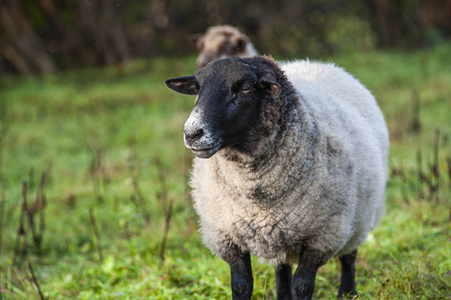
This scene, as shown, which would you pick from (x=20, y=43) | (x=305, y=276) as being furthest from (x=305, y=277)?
(x=20, y=43)

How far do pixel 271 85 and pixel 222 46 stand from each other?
405cm

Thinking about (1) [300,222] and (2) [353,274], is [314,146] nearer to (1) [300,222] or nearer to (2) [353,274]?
(1) [300,222]

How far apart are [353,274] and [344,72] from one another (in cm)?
158

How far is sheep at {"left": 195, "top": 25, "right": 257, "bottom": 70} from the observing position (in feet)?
21.8

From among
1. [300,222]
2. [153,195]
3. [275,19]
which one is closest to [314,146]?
[300,222]

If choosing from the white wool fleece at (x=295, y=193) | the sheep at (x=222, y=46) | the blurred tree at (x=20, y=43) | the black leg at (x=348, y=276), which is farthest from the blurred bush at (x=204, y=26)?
the white wool fleece at (x=295, y=193)

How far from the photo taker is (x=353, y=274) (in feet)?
12.3

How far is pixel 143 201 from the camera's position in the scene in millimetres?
5812

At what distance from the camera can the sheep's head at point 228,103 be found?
2691mm

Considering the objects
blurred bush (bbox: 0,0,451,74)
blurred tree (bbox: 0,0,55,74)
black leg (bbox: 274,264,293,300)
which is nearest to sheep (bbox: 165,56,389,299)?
black leg (bbox: 274,264,293,300)

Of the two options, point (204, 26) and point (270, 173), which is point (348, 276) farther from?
point (204, 26)

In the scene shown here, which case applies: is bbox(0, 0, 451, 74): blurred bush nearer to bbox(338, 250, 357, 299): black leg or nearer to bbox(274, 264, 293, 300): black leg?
bbox(338, 250, 357, 299): black leg

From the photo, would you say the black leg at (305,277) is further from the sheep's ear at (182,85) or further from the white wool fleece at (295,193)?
the sheep's ear at (182,85)

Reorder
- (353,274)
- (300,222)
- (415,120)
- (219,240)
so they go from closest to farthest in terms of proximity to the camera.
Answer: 1. (300,222)
2. (219,240)
3. (353,274)
4. (415,120)
